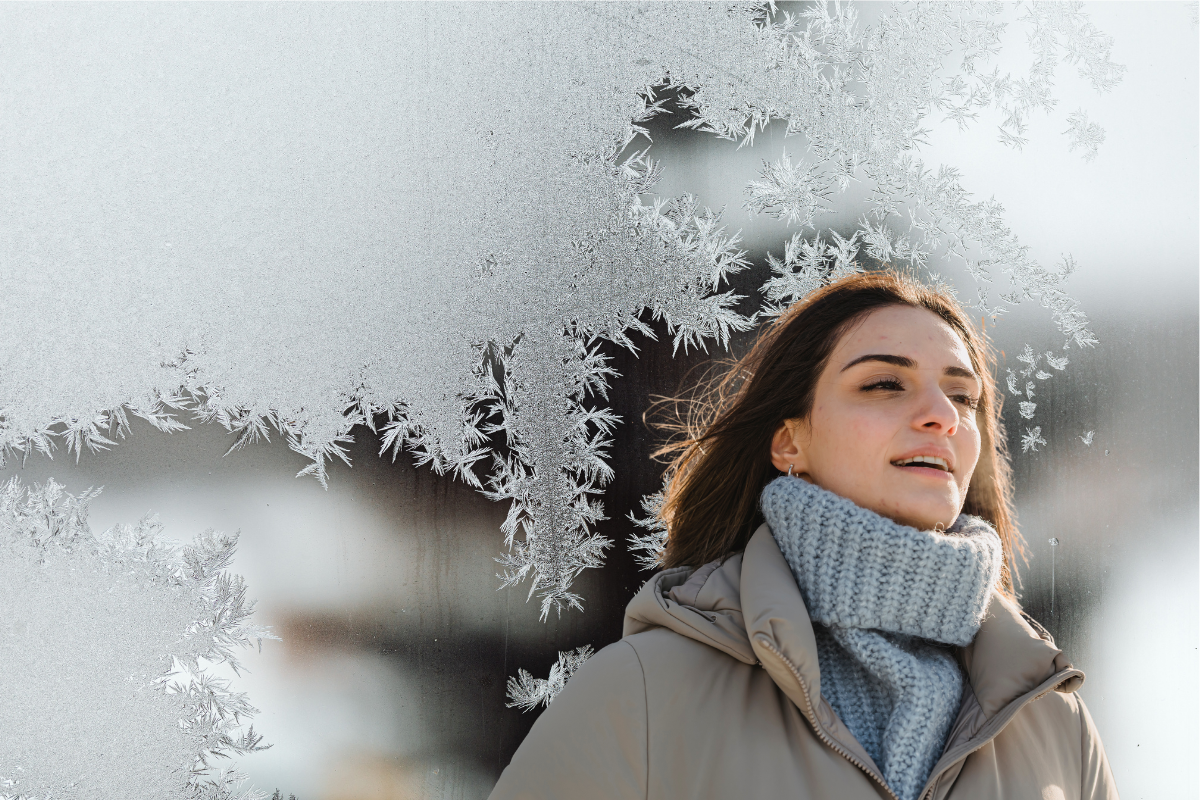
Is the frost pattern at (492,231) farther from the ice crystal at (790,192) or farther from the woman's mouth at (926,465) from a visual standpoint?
the woman's mouth at (926,465)

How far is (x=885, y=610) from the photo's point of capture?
1.10 metres

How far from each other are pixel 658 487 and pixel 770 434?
314mm

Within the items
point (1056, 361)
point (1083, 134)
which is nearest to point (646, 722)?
point (1056, 361)

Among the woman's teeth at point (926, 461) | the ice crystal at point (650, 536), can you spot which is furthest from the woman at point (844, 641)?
the ice crystal at point (650, 536)

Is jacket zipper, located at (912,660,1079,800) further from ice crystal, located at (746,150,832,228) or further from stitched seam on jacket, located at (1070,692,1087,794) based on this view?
ice crystal, located at (746,150,832,228)

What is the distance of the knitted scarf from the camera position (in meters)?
1.08

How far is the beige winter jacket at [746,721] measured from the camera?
99cm

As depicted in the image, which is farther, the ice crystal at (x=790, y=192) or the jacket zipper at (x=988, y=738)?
the ice crystal at (x=790, y=192)

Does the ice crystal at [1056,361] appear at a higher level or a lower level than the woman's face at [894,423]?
higher

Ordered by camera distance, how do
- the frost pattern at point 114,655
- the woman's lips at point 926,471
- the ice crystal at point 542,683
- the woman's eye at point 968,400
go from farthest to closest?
1. the ice crystal at point 542,683
2. the frost pattern at point 114,655
3. the woman's eye at point 968,400
4. the woman's lips at point 926,471

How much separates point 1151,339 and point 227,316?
72.4 inches

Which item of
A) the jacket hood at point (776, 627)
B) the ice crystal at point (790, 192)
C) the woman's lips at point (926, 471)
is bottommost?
the jacket hood at point (776, 627)

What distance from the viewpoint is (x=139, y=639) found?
1.44m

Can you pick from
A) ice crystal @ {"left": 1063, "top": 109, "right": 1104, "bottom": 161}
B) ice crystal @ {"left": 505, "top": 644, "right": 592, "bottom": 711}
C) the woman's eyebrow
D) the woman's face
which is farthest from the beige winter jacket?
ice crystal @ {"left": 1063, "top": 109, "right": 1104, "bottom": 161}
